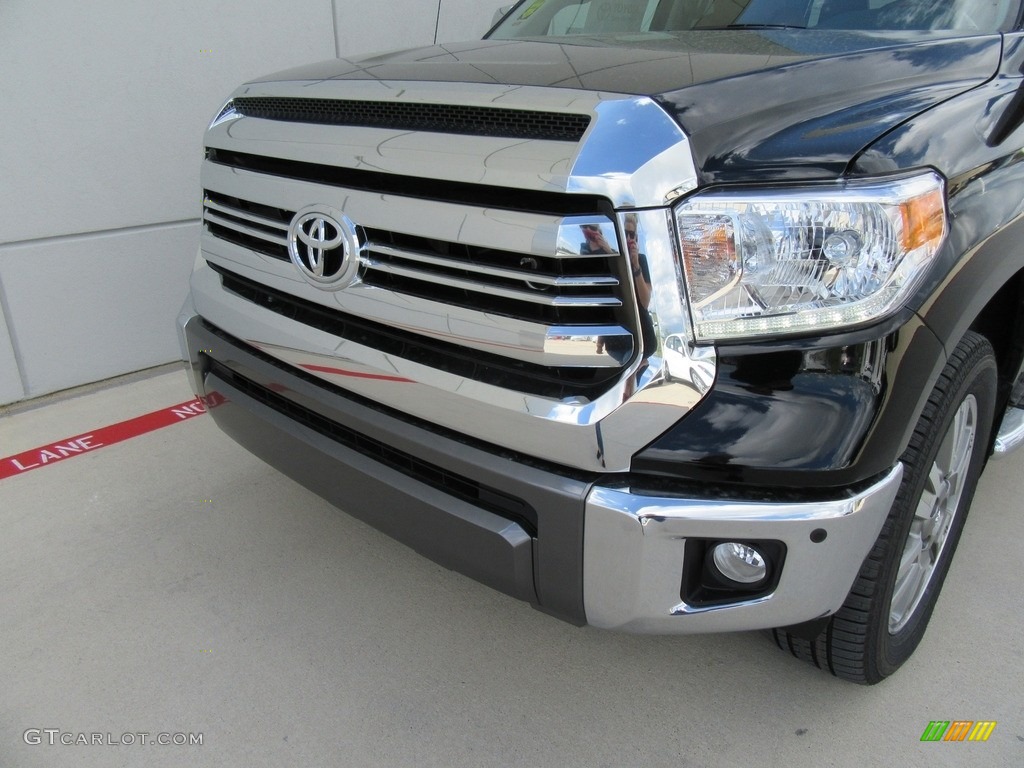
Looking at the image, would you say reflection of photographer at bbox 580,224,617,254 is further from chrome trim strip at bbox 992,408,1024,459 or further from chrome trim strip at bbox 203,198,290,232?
chrome trim strip at bbox 992,408,1024,459

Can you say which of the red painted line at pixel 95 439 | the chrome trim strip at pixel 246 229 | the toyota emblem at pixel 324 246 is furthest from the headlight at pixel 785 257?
the red painted line at pixel 95 439

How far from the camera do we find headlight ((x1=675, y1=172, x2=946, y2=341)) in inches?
55.2

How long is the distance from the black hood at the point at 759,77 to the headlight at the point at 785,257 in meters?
0.06

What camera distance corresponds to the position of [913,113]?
1580 mm

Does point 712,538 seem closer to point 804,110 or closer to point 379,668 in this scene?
point 804,110

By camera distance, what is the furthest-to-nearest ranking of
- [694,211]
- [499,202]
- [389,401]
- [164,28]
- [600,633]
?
[164,28]
[600,633]
[389,401]
[499,202]
[694,211]

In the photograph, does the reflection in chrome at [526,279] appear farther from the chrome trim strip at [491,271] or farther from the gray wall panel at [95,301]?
the gray wall panel at [95,301]

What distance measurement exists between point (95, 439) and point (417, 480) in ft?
7.19

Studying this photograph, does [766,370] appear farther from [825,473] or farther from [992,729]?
[992,729]

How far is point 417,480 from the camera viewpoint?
1738 millimetres

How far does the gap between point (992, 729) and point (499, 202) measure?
1.71 meters

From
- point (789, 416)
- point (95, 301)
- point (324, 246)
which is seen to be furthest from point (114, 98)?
point (789, 416)

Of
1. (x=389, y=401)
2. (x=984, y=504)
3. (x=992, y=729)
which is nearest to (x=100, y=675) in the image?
(x=389, y=401)

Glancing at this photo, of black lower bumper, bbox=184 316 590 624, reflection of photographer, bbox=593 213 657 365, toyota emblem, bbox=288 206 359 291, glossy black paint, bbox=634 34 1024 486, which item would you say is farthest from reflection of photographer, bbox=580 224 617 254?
toyota emblem, bbox=288 206 359 291
